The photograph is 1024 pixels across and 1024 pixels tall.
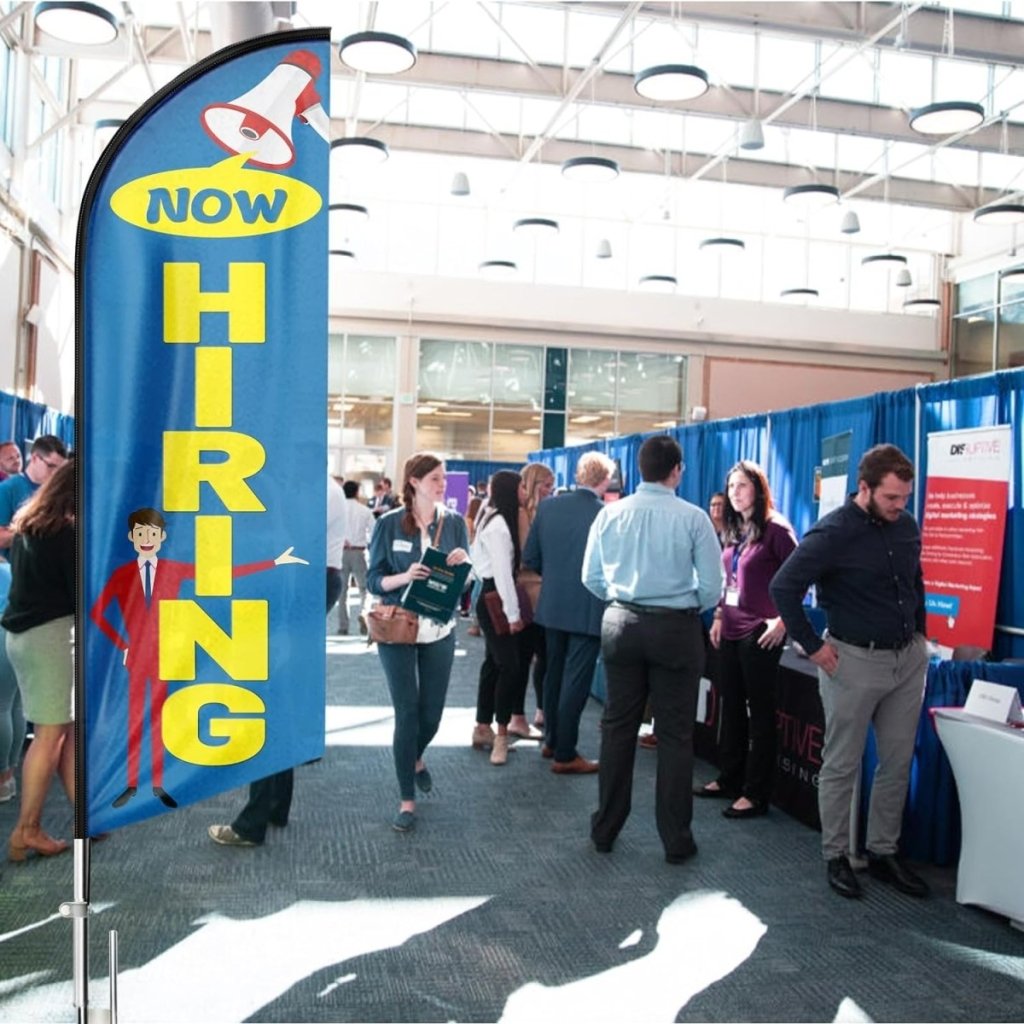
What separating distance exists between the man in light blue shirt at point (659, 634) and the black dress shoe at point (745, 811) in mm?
543

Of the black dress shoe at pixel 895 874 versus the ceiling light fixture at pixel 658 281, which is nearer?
the black dress shoe at pixel 895 874

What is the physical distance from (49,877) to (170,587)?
219cm

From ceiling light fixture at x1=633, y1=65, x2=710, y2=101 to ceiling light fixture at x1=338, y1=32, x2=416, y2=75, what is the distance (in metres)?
1.88

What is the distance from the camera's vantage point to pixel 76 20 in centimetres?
661

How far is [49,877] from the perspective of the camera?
3283mm

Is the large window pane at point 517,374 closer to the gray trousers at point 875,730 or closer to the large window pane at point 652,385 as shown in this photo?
the large window pane at point 652,385

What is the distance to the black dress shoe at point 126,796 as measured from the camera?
1.61 metres

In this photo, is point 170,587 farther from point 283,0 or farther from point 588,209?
point 588,209

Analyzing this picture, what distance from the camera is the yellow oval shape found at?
1.60 metres

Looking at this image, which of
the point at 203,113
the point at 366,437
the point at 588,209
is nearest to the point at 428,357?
the point at 366,437

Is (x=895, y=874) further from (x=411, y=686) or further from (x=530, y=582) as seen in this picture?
(x=530, y=582)

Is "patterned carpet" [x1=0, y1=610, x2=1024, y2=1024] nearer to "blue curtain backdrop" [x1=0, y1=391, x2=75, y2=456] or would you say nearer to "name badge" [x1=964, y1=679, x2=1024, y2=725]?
"name badge" [x1=964, y1=679, x2=1024, y2=725]

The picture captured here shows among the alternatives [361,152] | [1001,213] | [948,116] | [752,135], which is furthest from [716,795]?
[1001,213]

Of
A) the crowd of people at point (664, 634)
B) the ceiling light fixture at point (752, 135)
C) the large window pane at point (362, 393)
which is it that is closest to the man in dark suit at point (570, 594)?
the crowd of people at point (664, 634)
